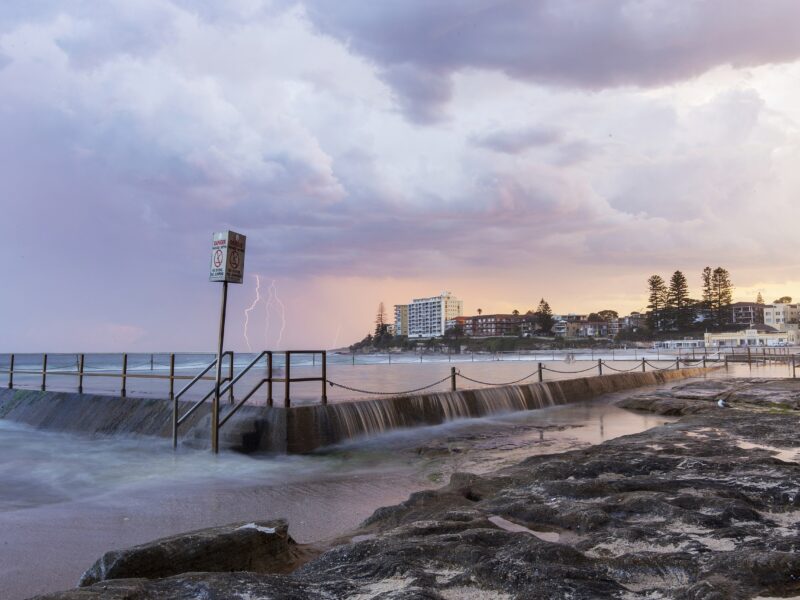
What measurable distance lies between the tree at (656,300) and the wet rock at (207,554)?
12672cm

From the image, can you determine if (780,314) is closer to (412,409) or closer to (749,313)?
(749,313)

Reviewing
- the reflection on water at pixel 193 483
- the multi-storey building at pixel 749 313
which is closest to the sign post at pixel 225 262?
the reflection on water at pixel 193 483

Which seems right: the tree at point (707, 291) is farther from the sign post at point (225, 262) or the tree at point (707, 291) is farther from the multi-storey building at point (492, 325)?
the sign post at point (225, 262)

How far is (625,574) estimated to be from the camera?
342cm

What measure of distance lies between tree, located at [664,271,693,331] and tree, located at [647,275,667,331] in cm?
187

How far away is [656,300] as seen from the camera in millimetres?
120125

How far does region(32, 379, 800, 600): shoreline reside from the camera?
3.19 m

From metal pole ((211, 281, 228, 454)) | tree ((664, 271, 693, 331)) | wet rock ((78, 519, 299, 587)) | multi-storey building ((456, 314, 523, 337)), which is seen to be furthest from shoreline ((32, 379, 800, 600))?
multi-storey building ((456, 314, 523, 337))

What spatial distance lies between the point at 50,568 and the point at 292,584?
2.68 meters

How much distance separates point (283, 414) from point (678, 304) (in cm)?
12097

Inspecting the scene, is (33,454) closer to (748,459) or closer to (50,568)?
(50,568)

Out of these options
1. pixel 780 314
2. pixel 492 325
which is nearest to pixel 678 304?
pixel 780 314

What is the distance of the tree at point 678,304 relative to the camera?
114 m

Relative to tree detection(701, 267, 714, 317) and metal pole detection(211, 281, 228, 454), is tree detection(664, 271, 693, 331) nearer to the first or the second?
tree detection(701, 267, 714, 317)
